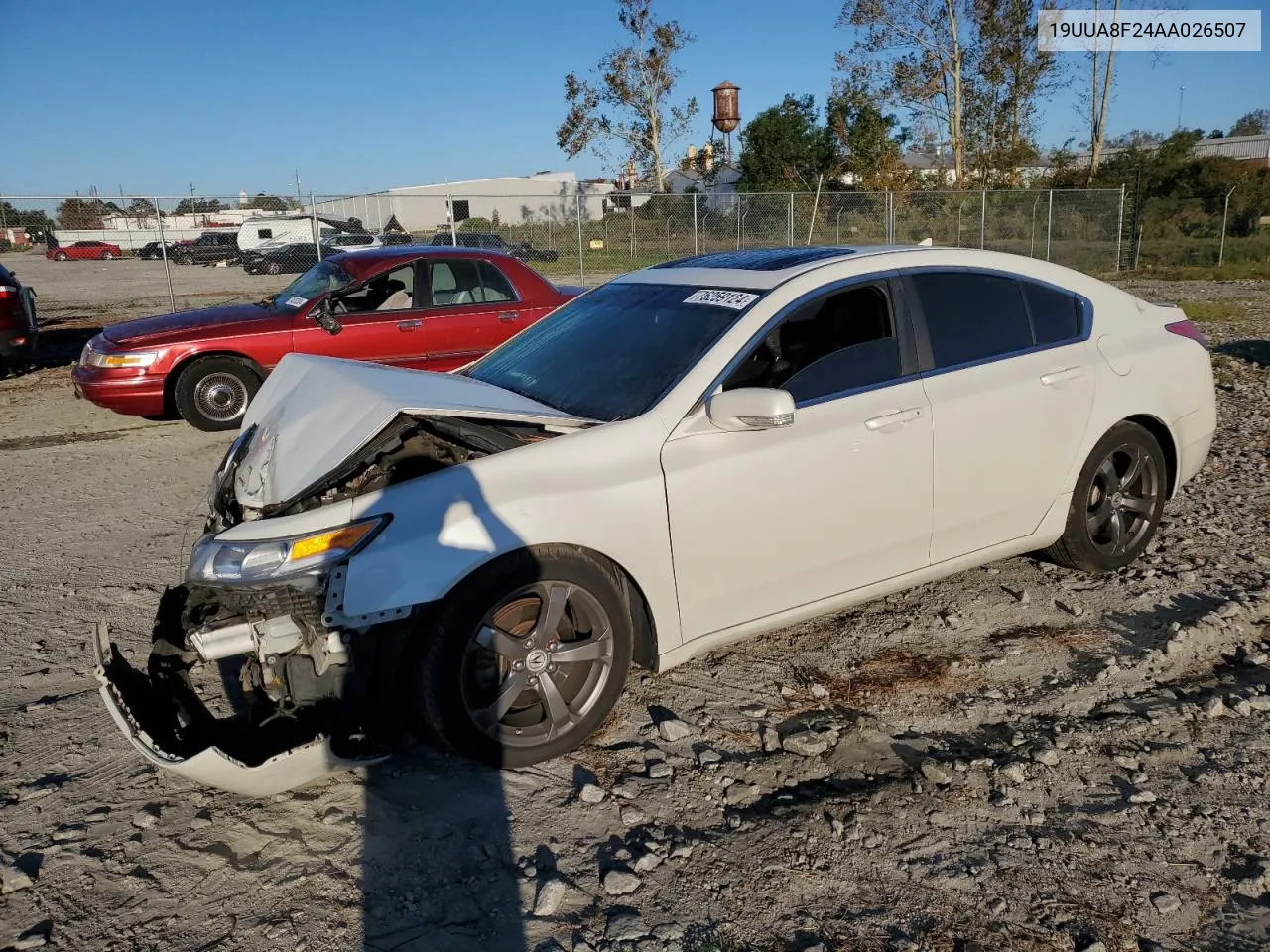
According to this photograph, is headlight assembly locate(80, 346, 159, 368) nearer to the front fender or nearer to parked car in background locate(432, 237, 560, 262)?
the front fender

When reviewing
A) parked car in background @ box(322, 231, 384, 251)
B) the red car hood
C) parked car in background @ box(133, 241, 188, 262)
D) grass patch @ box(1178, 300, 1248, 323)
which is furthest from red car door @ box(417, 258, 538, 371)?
parked car in background @ box(133, 241, 188, 262)

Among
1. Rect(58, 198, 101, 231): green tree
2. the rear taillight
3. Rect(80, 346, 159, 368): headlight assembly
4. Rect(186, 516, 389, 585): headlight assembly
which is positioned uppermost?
Rect(58, 198, 101, 231): green tree

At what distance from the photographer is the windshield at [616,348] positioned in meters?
3.69

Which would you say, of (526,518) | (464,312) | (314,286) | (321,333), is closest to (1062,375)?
(526,518)

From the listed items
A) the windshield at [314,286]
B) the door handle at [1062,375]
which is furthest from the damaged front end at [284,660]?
the windshield at [314,286]

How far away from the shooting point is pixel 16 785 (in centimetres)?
328

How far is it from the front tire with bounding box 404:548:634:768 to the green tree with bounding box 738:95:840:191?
40955 millimetres

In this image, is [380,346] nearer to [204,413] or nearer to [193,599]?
[204,413]

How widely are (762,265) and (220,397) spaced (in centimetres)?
629

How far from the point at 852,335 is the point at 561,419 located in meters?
1.28

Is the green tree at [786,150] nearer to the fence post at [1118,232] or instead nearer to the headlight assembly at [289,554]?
the fence post at [1118,232]

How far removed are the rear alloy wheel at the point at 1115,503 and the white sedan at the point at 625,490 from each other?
0.02 metres

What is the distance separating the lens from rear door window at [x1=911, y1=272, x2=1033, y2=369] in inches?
162

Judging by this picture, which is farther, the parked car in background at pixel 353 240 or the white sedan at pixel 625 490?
the parked car in background at pixel 353 240
